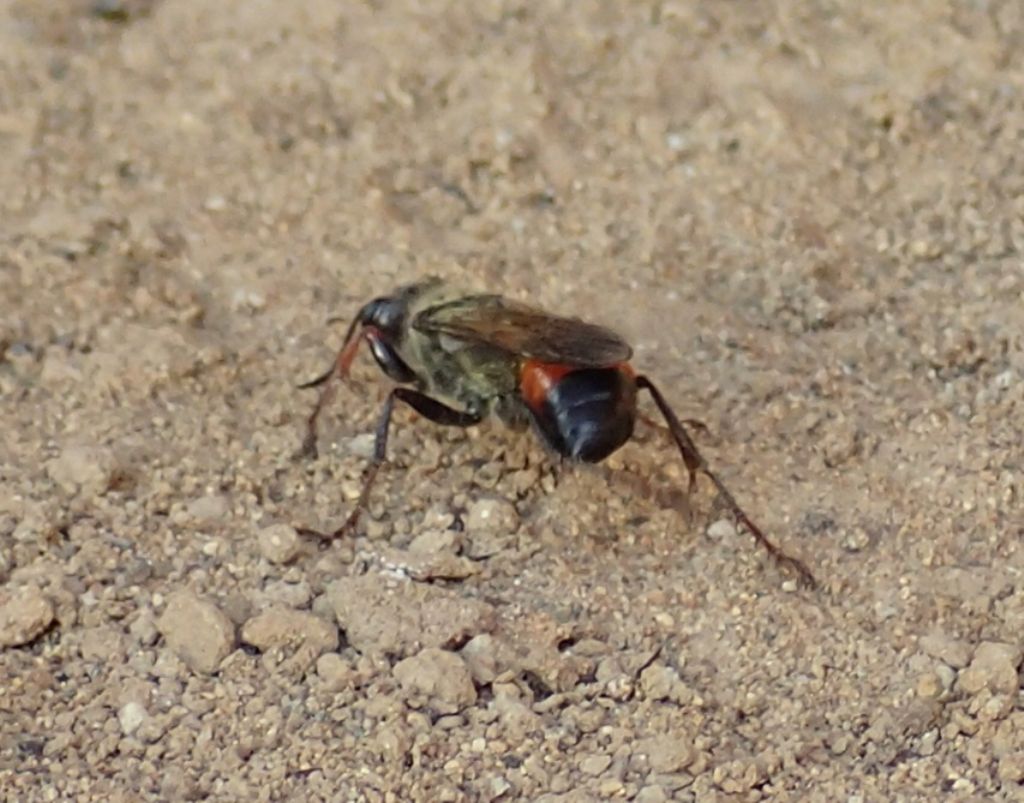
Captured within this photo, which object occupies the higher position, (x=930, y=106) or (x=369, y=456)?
(x=930, y=106)

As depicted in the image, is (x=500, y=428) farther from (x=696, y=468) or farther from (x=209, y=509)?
(x=209, y=509)

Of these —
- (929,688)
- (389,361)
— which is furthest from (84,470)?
(929,688)

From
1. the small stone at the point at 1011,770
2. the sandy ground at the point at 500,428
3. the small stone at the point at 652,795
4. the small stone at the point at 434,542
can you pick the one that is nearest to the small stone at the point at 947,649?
the sandy ground at the point at 500,428

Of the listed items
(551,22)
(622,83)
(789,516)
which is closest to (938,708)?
(789,516)

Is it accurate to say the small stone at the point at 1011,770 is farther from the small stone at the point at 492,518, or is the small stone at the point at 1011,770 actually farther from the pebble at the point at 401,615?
the small stone at the point at 492,518

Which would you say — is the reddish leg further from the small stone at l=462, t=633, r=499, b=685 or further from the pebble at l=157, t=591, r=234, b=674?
the small stone at l=462, t=633, r=499, b=685

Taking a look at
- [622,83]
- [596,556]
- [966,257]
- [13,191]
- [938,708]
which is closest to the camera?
[938,708]

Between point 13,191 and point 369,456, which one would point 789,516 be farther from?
point 13,191
